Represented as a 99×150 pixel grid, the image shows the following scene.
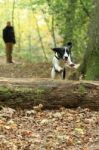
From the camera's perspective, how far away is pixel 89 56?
1176 centimetres

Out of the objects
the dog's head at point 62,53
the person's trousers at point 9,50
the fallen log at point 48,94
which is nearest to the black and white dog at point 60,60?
the dog's head at point 62,53

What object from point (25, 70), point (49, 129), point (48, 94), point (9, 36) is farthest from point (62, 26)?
point (49, 129)

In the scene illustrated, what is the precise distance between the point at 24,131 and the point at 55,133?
46 cm

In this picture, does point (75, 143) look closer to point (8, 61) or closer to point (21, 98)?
point (21, 98)

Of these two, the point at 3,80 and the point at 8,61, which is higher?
the point at 3,80

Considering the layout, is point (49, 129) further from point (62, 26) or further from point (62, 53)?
point (62, 26)

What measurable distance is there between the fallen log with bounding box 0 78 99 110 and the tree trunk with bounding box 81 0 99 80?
2.82 m

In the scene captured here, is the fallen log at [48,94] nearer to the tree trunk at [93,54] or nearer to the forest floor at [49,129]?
the forest floor at [49,129]

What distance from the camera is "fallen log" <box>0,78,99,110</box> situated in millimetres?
8016

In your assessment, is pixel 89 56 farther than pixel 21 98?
Yes

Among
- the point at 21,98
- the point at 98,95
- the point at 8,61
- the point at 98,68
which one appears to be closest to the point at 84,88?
the point at 98,95

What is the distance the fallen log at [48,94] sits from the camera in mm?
8016

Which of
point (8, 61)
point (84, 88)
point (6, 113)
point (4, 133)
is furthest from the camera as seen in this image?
point (8, 61)

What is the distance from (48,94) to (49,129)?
1.22 metres
